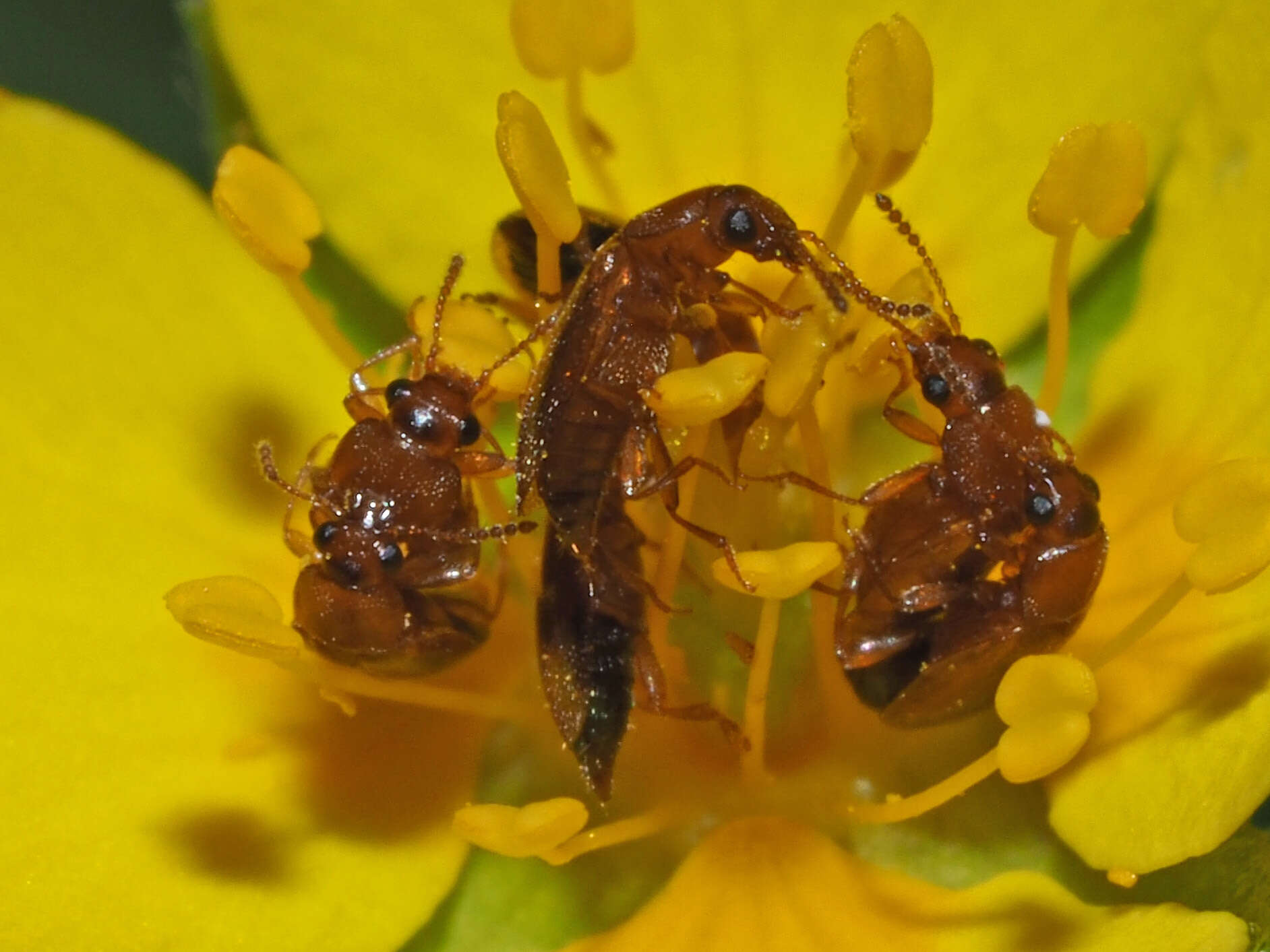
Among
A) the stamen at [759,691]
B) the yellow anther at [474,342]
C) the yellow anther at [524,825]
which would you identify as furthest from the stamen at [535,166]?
the yellow anther at [524,825]

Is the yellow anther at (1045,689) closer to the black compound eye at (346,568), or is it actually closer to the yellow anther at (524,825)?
the yellow anther at (524,825)

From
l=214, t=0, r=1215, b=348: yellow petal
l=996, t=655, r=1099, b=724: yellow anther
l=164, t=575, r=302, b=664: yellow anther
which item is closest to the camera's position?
l=996, t=655, r=1099, b=724: yellow anther

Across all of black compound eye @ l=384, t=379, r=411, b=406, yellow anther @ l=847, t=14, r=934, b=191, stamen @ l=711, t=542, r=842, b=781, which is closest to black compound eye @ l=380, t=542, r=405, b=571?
black compound eye @ l=384, t=379, r=411, b=406

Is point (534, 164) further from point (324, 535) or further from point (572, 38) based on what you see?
point (324, 535)

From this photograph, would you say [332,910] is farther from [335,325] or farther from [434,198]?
[434,198]

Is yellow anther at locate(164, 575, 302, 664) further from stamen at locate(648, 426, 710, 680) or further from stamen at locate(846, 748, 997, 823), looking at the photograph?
stamen at locate(846, 748, 997, 823)
